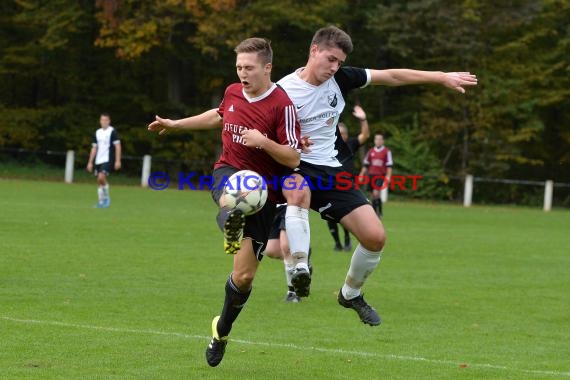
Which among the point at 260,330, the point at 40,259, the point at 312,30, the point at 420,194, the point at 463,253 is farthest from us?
the point at 312,30

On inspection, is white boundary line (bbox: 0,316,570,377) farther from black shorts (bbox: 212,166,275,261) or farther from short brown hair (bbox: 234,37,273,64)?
short brown hair (bbox: 234,37,273,64)

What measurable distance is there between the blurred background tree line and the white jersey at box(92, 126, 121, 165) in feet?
48.4

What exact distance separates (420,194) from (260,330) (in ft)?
97.9

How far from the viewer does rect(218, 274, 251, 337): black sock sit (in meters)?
7.82

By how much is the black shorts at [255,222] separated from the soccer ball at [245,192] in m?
0.23

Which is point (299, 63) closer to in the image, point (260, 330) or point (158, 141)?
point (158, 141)

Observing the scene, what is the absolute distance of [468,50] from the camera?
40.7 meters

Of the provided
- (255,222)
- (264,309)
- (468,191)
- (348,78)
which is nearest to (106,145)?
(264,309)

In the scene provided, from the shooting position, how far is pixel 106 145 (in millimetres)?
24656

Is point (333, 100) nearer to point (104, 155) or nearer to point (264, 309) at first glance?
point (264, 309)

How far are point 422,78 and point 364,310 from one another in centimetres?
181

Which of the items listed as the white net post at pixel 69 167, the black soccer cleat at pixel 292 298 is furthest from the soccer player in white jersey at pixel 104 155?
the black soccer cleat at pixel 292 298

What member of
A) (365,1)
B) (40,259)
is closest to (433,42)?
(365,1)

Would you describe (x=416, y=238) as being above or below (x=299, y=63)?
below
